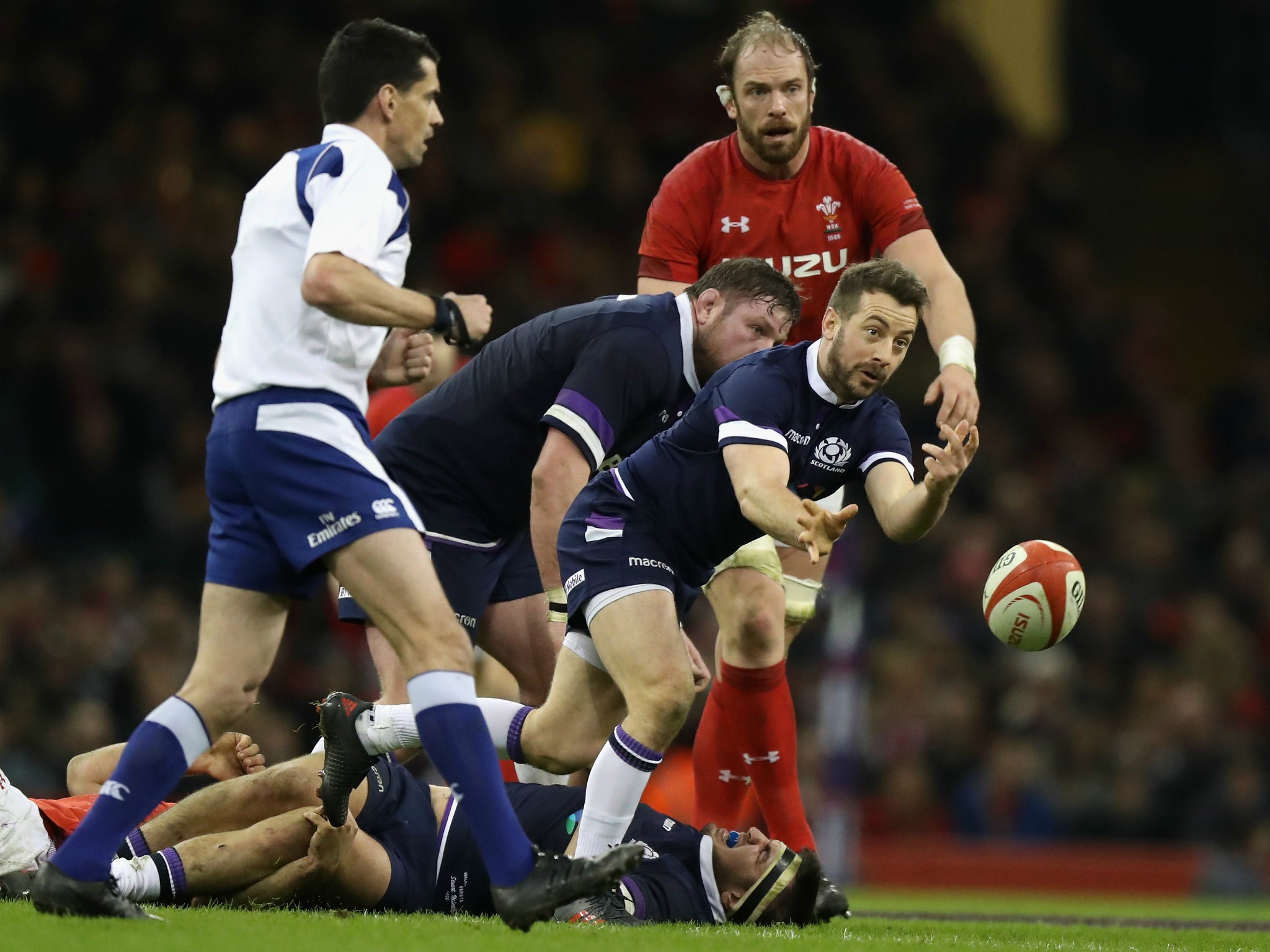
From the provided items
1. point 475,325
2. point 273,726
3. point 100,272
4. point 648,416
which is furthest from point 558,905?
point 100,272

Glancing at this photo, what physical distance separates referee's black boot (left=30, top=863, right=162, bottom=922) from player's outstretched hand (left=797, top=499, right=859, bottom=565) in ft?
6.46

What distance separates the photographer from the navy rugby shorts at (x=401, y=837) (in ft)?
18.3

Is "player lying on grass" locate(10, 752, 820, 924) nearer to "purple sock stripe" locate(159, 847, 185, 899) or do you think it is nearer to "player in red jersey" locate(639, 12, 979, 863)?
"purple sock stripe" locate(159, 847, 185, 899)

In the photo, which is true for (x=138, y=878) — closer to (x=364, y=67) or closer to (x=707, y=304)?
(x=364, y=67)

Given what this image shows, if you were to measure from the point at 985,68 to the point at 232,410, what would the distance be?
555 inches

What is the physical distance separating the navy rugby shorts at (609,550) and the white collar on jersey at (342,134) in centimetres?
153

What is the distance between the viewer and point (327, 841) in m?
5.30

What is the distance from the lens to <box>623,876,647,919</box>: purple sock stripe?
5.43 meters

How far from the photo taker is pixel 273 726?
10078mm

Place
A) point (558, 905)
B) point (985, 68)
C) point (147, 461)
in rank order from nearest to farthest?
1. point (558, 905)
2. point (147, 461)
3. point (985, 68)

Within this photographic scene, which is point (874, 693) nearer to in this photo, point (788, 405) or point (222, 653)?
point (788, 405)

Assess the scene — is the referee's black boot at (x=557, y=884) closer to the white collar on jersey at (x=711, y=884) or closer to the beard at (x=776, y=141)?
the white collar on jersey at (x=711, y=884)

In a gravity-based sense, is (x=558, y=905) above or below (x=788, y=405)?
below

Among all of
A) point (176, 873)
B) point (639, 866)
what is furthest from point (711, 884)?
point (176, 873)
